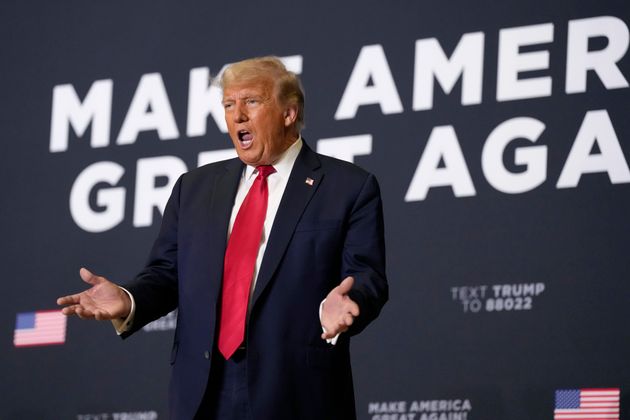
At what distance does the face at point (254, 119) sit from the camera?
300 cm

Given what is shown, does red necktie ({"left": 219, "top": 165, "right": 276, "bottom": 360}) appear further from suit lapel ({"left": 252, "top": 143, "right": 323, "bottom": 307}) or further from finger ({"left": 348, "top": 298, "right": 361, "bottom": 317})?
finger ({"left": 348, "top": 298, "right": 361, "bottom": 317})

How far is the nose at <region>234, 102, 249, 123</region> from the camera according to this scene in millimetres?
2988

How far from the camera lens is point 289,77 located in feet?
10.1

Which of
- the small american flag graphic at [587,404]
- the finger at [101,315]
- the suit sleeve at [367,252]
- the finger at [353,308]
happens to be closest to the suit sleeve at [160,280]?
A: the finger at [101,315]

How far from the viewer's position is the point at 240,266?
113 inches

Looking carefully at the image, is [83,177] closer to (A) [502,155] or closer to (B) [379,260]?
(A) [502,155]

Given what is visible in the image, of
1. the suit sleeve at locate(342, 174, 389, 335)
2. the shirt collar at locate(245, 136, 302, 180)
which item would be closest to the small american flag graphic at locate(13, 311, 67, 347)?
the shirt collar at locate(245, 136, 302, 180)

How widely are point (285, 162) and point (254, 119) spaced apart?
14cm

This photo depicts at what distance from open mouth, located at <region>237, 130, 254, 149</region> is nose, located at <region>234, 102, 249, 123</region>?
3 cm

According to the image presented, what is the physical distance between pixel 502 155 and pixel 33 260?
2.26m

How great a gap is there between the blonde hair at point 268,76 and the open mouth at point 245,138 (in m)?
0.13

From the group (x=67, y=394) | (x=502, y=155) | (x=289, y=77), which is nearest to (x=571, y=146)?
(x=502, y=155)

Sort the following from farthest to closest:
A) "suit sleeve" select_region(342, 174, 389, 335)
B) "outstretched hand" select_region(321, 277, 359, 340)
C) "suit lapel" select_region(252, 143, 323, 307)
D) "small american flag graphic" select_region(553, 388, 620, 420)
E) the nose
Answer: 1. "small american flag graphic" select_region(553, 388, 620, 420)
2. the nose
3. "suit lapel" select_region(252, 143, 323, 307)
4. "suit sleeve" select_region(342, 174, 389, 335)
5. "outstretched hand" select_region(321, 277, 359, 340)

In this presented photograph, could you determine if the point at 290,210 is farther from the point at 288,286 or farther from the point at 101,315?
the point at 101,315
